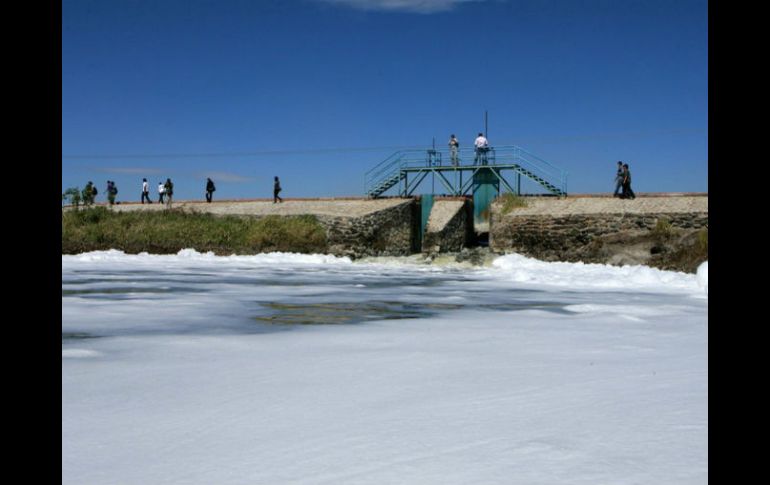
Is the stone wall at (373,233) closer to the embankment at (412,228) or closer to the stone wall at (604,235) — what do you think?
the embankment at (412,228)

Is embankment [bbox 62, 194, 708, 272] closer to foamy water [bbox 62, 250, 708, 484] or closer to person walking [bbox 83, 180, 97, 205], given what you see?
person walking [bbox 83, 180, 97, 205]

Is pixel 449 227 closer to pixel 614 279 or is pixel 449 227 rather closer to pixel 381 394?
pixel 614 279

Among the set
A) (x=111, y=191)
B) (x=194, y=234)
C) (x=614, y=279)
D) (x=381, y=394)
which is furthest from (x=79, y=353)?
(x=111, y=191)

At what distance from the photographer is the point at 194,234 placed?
24.9 metres

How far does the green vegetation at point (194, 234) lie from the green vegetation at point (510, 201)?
6.55 m

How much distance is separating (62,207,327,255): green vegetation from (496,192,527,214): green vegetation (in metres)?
6.55

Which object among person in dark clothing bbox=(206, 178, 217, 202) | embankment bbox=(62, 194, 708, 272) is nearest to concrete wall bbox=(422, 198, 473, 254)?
embankment bbox=(62, 194, 708, 272)

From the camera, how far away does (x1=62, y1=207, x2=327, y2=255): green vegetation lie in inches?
920

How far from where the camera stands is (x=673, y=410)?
3389 millimetres

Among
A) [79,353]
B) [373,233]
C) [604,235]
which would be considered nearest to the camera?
[79,353]

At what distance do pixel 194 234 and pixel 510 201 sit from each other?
11882 mm
